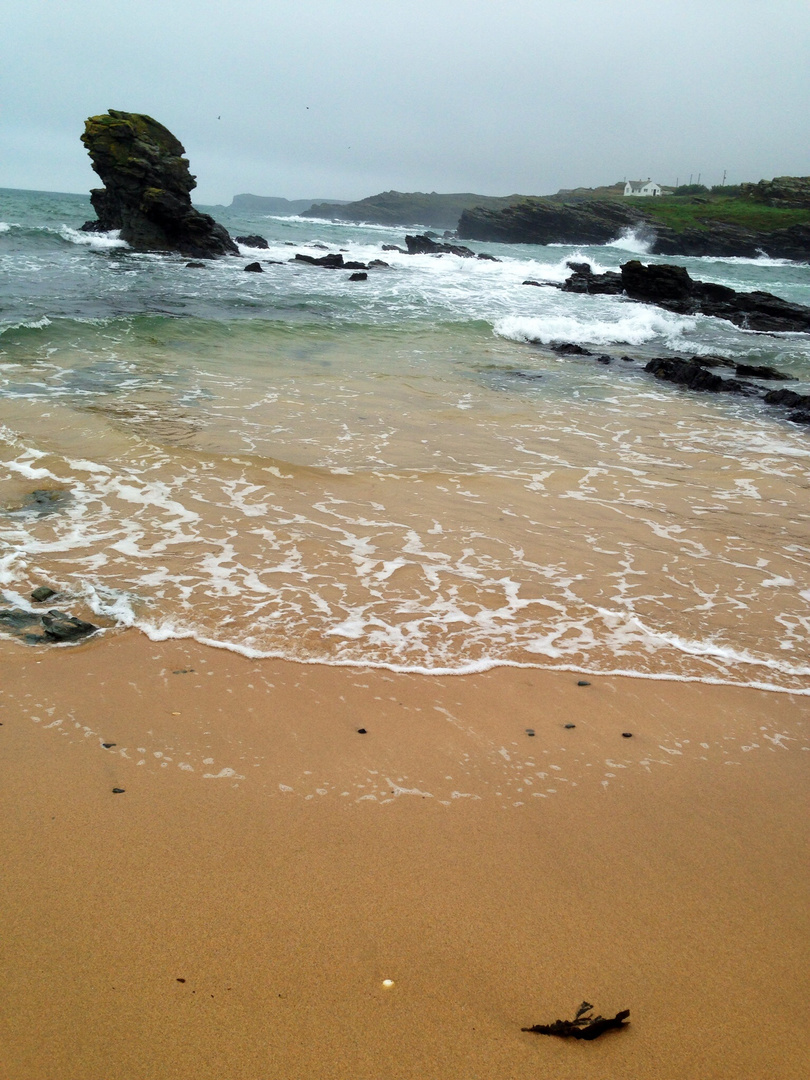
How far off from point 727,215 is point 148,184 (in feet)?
219

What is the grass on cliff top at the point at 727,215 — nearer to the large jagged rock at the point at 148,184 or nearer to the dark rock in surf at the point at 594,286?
the dark rock in surf at the point at 594,286

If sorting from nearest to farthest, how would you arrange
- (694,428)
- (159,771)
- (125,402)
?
(159,771) → (125,402) → (694,428)

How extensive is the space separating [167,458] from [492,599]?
4186 millimetres

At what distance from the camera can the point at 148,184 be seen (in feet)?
110

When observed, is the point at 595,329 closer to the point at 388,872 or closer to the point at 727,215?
the point at 388,872

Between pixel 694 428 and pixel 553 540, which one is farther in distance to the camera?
pixel 694 428

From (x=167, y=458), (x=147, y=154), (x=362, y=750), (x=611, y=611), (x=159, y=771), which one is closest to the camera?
(x=159, y=771)

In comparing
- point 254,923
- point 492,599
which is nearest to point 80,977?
point 254,923

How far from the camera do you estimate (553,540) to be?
19.9ft

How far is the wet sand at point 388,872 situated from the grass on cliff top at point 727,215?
81506 mm

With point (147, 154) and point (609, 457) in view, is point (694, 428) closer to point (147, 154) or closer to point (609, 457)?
point (609, 457)

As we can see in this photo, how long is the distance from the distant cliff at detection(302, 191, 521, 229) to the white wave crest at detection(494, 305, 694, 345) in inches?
4616

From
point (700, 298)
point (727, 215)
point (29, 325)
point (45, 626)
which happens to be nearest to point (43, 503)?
point (45, 626)

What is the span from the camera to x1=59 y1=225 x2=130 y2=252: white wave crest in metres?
33.2
